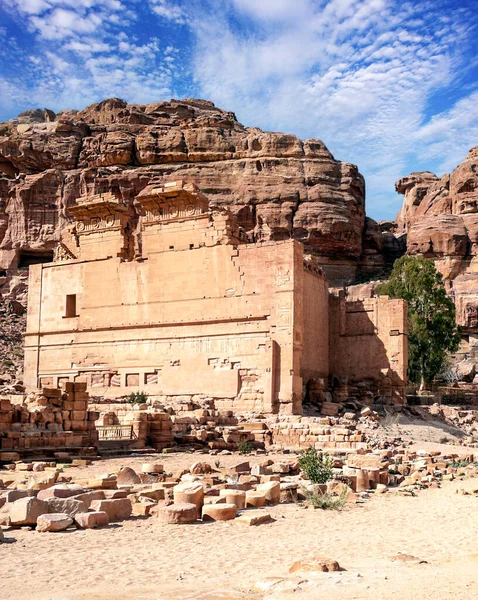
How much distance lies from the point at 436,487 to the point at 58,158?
51162 mm

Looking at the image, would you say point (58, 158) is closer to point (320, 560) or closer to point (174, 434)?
point (174, 434)

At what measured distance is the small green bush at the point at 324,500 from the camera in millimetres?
10352

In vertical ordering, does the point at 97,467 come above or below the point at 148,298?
below

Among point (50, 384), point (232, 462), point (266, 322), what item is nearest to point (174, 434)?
point (232, 462)

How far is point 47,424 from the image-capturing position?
16062 millimetres

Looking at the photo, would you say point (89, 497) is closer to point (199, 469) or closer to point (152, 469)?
point (152, 469)

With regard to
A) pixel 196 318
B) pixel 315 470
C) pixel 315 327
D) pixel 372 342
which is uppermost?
pixel 196 318

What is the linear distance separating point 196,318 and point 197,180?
33999mm

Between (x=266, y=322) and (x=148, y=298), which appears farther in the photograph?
(x=148, y=298)

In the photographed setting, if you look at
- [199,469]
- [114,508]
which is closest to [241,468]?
[199,469]

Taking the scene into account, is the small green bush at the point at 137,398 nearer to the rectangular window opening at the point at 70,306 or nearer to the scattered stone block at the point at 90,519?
the rectangular window opening at the point at 70,306

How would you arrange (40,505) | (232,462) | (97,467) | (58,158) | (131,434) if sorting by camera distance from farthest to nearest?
(58,158) < (131,434) < (232,462) < (97,467) < (40,505)

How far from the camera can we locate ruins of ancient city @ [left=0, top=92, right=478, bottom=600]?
7297 millimetres

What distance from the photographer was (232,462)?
16.0m
